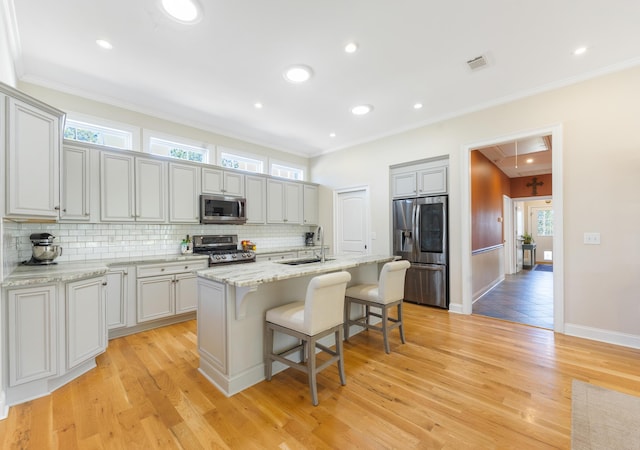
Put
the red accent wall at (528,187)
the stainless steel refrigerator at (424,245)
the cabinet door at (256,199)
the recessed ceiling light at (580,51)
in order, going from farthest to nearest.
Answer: the red accent wall at (528,187)
the cabinet door at (256,199)
the stainless steel refrigerator at (424,245)
the recessed ceiling light at (580,51)

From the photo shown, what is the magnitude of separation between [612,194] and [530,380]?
2.30 meters

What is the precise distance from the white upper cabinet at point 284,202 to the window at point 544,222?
946 cm

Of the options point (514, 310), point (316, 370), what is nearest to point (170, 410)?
point (316, 370)

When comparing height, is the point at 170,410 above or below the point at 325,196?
below

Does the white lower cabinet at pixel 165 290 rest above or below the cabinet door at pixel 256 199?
below

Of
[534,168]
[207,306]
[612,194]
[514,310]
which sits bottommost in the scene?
[514,310]

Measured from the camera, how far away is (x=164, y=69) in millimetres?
2979

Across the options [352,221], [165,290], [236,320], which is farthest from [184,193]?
[352,221]

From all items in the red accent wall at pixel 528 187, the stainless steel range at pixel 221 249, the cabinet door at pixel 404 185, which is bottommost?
the stainless steel range at pixel 221 249

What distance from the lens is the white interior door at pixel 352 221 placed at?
17.6 ft

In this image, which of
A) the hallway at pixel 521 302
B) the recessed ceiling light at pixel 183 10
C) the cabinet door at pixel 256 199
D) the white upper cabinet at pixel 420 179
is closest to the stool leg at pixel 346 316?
the hallway at pixel 521 302

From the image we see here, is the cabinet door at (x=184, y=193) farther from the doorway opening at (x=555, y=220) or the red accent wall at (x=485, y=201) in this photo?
the red accent wall at (x=485, y=201)

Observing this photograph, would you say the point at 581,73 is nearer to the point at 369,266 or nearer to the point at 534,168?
the point at 369,266

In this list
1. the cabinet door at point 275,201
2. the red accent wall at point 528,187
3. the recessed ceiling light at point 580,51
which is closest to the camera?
the recessed ceiling light at point 580,51
